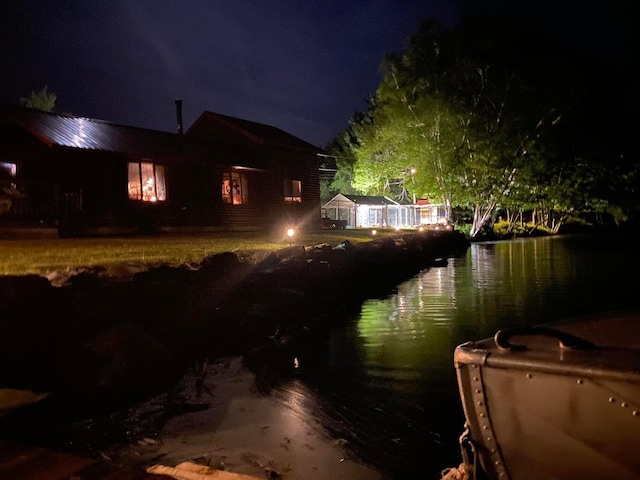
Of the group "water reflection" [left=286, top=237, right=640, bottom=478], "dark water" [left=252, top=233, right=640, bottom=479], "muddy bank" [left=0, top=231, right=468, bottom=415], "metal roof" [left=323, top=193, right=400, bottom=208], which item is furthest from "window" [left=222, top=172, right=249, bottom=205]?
"metal roof" [left=323, top=193, right=400, bottom=208]

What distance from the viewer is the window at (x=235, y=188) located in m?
22.3

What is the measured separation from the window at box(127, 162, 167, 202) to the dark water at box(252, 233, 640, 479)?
10.1 metres

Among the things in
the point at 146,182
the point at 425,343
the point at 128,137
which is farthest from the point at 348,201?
the point at 425,343

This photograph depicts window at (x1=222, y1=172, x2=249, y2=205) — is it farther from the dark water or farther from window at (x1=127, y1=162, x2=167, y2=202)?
the dark water

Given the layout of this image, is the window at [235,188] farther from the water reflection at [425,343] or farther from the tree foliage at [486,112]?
the tree foliage at [486,112]

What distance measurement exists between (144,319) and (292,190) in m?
18.9

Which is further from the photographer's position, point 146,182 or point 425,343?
point 146,182

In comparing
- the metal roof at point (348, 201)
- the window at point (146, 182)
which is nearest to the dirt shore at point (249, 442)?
the window at point (146, 182)

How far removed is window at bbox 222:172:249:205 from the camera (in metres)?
22.3

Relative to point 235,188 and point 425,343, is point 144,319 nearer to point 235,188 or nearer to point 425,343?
point 425,343

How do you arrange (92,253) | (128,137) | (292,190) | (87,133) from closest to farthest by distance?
(92,253), (87,133), (128,137), (292,190)

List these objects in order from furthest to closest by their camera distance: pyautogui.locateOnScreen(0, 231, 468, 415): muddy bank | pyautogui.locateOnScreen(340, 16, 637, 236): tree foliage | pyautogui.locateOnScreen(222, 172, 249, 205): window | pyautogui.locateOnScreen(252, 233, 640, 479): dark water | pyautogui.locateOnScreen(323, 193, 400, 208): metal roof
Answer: pyautogui.locateOnScreen(323, 193, 400, 208): metal roof, pyautogui.locateOnScreen(340, 16, 637, 236): tree foliage, pyautogui.locateOnScreen(222, 172, 249, 205): window, pyautogui.locateOnScreen(0, 231, 468, 415): muddy bank, pyautogui.locateOnScreen(252, 233, 640, 479): dark water

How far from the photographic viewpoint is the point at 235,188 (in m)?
22.9

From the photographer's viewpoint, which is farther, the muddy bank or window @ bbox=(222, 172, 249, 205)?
window @ bbox=(222, 172, 249, 205)
